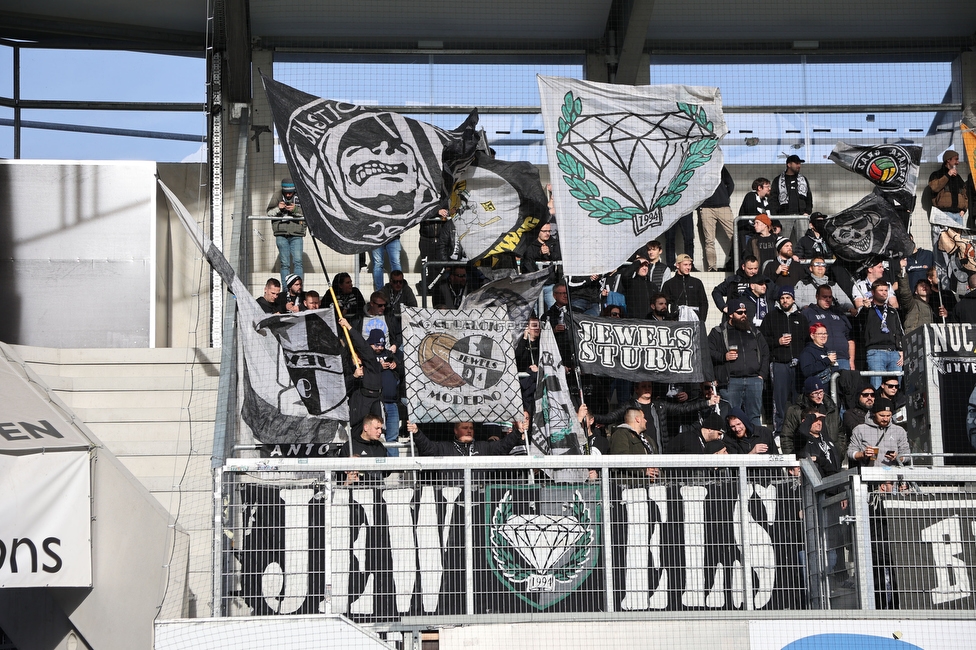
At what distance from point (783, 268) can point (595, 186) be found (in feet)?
8.39

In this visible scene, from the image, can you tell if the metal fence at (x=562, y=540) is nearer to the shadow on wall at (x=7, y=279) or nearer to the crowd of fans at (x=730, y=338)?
the crowd of fans at (x=730, y=338)

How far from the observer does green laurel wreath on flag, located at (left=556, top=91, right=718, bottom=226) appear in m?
13.0

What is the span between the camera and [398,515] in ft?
29.4

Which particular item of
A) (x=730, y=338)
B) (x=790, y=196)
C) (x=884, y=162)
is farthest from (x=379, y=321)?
(x=884, y=162)

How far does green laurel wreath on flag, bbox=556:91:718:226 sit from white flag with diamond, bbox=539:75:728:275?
1 cm

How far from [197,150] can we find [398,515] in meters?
9.80

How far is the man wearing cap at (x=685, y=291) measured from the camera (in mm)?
13766

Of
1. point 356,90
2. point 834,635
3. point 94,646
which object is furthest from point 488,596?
point 356,90

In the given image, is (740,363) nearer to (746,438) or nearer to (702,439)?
(746,438)

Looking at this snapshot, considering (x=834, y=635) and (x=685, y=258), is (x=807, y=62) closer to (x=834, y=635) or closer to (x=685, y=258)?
(x=685, y=258)

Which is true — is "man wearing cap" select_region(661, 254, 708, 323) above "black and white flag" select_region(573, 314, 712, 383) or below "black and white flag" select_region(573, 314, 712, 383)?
above

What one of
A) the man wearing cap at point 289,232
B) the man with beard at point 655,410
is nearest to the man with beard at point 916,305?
the man with beard at point 655,410

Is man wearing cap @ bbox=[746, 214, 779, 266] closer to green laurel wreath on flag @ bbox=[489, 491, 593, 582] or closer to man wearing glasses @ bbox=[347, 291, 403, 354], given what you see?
man wearing glasses @ bbox=[347, 291, 403, 354]

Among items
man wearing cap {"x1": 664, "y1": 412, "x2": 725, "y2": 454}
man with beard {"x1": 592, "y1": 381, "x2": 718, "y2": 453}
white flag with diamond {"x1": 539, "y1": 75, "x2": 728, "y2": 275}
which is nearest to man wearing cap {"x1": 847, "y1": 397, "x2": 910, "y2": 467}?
man wearing cap {"x1": 664, "y1": 412, "x2": 725, "y2": 454}
